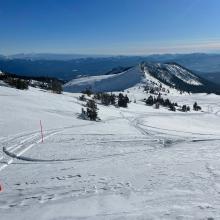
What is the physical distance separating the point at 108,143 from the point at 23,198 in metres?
12.5

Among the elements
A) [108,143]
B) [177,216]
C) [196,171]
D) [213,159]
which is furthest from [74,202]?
[108,143]

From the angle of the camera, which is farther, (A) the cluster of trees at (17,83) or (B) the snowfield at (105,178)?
(A) the cluster of trees at (17,83)

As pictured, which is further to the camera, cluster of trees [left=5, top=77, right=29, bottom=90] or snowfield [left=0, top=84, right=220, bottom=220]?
cluster of trees [left=5, top=77, right=29, bottom=90]

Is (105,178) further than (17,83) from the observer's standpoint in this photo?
No

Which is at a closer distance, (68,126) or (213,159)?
(213,159)

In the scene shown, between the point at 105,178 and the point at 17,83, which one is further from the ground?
the point at 17,83

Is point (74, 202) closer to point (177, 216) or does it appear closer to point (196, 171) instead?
point (177, 216)

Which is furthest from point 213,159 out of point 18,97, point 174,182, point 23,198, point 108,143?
point 18,97

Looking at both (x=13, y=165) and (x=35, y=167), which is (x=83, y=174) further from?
(x=13, y=165)

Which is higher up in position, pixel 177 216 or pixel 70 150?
pixel 177 216

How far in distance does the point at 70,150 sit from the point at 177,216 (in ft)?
43.5

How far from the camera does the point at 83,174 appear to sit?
52.2 feet

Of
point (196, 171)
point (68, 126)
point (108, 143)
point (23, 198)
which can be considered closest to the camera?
point (23, 198)

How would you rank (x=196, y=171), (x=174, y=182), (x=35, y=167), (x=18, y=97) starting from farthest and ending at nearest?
(x=18, y=97) → (x=35, y=167) → (x=196, y=171) → (x=174, y=182)
